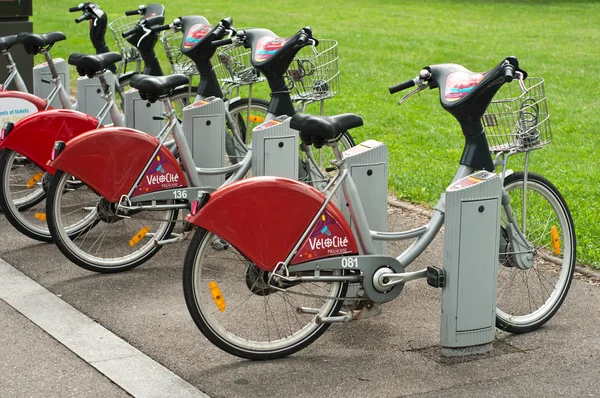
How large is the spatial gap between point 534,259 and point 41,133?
10.7ft

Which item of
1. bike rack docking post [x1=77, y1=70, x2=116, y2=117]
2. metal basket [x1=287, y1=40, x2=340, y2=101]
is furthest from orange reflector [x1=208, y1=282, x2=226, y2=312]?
bike rack docking post [x1=77, y1=70, x2=116, y2=117]

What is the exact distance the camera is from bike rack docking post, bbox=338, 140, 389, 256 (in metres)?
5.32

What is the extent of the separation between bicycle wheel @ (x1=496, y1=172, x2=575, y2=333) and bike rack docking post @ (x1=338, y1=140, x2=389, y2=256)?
0.67 metres

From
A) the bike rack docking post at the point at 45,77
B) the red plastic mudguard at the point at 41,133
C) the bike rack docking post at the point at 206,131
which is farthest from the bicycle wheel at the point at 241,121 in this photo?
the bike rack docking post at the point at 45,77

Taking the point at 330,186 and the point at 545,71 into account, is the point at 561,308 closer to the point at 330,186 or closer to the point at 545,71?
the point at 330,186

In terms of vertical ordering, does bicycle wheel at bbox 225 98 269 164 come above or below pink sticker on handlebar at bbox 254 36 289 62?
below

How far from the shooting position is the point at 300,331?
4.75m

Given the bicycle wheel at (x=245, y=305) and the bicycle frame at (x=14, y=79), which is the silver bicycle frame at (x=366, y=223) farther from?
the bicycle frame at (x=14, y=79)

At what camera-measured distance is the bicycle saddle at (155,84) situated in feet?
18.4

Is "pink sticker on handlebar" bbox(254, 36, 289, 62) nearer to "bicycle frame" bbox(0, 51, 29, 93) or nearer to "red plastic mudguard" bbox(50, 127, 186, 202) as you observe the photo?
"red plastic mudguard" bbox(50, 127, 186, 202)

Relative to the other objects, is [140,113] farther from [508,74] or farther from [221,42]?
[508,74]

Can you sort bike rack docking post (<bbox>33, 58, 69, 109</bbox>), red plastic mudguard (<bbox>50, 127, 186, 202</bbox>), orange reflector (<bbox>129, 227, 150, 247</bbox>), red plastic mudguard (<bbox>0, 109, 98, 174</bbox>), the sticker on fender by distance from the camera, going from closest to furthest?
1. the sticker on fender
2. red plastic mudguard (<bbox>50, 127, 186, 202</bbox>)
3. orange reflector (<bbox>129, 227, 150, 247</bbox>)
4. red plastic mudguard (<bbox>0, 109, 98, 174</bbox>)
5. bike rack docking post (<bbox>33, 58, 69, 109</bbox>)

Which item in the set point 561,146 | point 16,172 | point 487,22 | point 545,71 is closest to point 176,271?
point 16,172

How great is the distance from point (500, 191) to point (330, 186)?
0.79m
